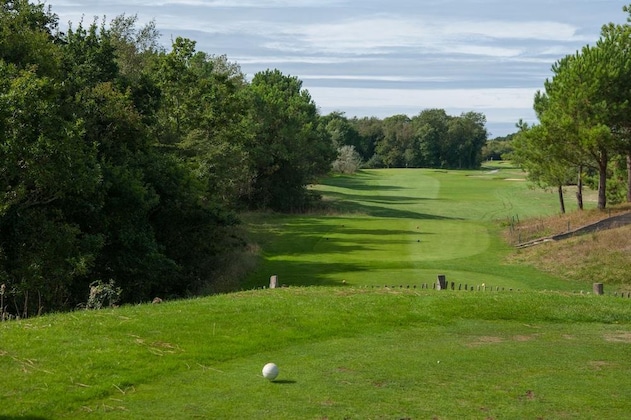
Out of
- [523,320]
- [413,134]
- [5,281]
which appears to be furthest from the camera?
[413,134]

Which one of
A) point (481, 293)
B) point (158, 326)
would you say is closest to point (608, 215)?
point (481, 293)

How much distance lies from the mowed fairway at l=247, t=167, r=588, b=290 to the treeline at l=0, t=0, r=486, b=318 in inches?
189

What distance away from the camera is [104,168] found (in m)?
27.8

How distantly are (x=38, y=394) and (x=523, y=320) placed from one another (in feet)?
38.3

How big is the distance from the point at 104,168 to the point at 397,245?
69.4ft

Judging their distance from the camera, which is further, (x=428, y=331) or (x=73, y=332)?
(x=428, y=331)

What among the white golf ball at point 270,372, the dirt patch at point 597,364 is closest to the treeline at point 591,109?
the dirt patch at point 597,364

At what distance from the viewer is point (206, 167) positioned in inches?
1655

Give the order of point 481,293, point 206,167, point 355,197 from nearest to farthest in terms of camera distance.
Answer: point 481,293, point 206,167, point 355,197

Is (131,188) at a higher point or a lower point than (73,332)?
higher

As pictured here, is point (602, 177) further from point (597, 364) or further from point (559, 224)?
point (597, 364)

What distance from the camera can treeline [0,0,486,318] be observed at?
22.9 meters

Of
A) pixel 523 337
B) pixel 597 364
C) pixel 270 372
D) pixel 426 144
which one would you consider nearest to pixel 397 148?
pixel 426 144

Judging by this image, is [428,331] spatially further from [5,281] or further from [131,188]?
[131,188]
